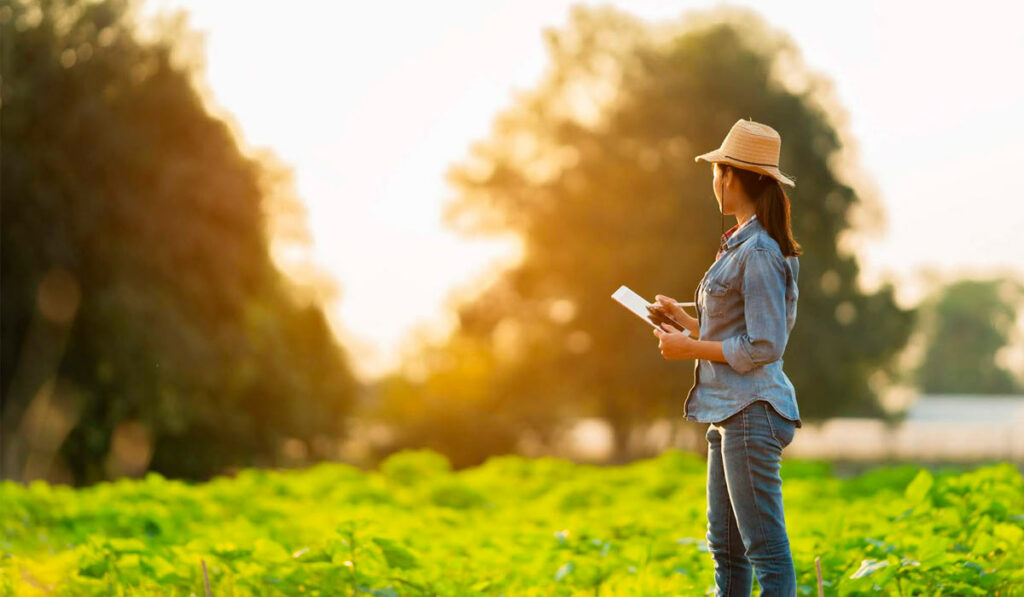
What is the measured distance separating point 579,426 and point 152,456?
11884 millimetres

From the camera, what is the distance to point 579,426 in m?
27.1

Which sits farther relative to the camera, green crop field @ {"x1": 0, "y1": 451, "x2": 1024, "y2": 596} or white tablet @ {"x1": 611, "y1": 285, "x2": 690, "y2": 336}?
green crop field @ {"x1": 0, "y1": 451, "x2": 1024, "y2": 596}

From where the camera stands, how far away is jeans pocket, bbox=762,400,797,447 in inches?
130

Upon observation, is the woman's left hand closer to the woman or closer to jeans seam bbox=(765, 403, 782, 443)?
the woman

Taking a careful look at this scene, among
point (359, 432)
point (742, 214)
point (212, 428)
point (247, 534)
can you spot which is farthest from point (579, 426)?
point (742, 214)

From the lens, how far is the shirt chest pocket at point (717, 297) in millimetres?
3428

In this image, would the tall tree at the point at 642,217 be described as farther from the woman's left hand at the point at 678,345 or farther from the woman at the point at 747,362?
the woman's left hand at the point at 678,345

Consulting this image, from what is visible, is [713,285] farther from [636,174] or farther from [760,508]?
[636,174]

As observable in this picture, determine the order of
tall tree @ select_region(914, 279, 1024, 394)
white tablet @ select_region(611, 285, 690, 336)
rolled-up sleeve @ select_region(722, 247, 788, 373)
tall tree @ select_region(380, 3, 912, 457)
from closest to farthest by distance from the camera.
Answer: rolled-up sleeve @ select_region(722, 247, 788, 373)
white tablet @ select_region(611, 285, 690, 336)
tall tree @ select_region(380, 3, 912, 457)
tall tree @ select_region(914, 279, 1024, 394)

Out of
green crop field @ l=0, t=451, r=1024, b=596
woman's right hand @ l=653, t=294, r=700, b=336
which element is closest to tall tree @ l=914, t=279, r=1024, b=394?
green crop field @ l=0, t=451, r=1024, b=596

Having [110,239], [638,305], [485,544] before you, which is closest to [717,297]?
[638,305]

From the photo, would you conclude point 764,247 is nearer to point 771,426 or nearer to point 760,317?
point 760,317

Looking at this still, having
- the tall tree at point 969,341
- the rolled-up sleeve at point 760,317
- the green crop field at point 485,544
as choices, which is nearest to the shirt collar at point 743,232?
the rolled-up sleeve at point 760,317

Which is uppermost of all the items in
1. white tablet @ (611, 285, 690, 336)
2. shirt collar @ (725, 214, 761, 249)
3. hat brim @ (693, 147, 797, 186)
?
hat brim @ (693, 147, 797, 186)
